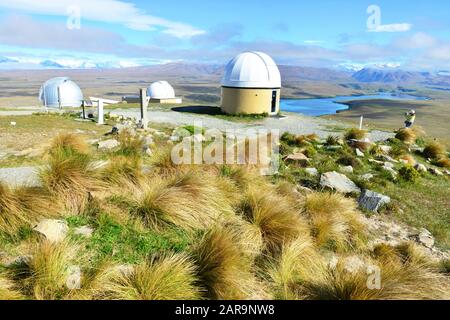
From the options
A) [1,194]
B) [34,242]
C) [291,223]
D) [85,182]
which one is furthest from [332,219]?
[1,194]

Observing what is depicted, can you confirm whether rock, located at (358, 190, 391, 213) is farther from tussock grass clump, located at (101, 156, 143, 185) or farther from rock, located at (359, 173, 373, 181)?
tussock grass clump, located at (101, 156, 143, 185)

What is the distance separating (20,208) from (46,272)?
1.66 metres

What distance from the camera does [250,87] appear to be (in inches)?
930

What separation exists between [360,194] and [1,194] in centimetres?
744

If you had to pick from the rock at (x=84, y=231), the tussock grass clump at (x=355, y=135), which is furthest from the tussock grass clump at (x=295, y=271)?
the tussock grass clump at (x=355, y=135)

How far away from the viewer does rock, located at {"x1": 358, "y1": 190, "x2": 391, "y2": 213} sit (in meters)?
7.45

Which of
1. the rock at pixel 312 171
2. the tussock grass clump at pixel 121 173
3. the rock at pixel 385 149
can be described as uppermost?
the tussock grass clump at pixel 121 173

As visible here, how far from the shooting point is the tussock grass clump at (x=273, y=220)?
484cm

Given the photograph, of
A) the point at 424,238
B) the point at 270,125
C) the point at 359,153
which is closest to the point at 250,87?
the point at 270,125

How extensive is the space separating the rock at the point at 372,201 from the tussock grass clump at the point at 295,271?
3.48 metres

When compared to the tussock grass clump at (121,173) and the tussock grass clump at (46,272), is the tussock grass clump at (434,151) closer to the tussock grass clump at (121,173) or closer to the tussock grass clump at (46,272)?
the tussock grass clump at (121,173)

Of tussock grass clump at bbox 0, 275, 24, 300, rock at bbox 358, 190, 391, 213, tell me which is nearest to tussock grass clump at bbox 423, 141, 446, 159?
rock at bbox 358, 190, 391, 213
